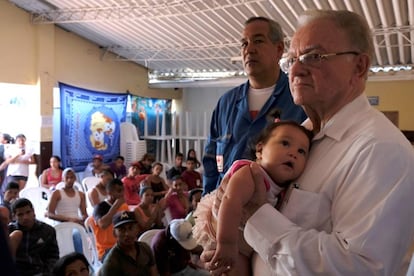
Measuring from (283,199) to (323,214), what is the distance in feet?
0.42

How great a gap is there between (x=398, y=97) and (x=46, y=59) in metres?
6.66

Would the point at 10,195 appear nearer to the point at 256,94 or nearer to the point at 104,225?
the point at 104,225

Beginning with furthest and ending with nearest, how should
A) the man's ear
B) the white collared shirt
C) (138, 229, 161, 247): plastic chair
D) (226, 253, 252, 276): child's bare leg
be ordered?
(138, 229, 161, 247): plastic chair, (226, 253, 252, 276): child's bare leg, the man's ear, the white collared shirt

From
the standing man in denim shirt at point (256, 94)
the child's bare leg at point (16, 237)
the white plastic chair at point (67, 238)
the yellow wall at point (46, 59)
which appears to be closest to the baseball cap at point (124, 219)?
the child's bare leg at point (16, 237)

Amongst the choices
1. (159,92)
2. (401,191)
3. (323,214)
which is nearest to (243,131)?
(323,214)

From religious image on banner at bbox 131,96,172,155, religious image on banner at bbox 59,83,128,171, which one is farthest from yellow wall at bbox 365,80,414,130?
religious image on banner at bbox 59,83,128,171

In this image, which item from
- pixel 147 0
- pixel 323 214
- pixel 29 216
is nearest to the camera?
pixel 323 214

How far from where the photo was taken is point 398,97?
929 cm

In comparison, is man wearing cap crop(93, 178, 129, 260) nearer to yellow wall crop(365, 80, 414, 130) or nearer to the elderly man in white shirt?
the elderly man in white shirt

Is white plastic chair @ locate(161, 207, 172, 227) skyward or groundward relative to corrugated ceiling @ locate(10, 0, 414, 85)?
groundward

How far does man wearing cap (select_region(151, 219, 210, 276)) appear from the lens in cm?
356

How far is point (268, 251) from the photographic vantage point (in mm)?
1053

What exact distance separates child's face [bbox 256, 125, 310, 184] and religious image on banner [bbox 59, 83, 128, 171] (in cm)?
745

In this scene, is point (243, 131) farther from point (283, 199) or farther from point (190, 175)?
point (190, 175)
